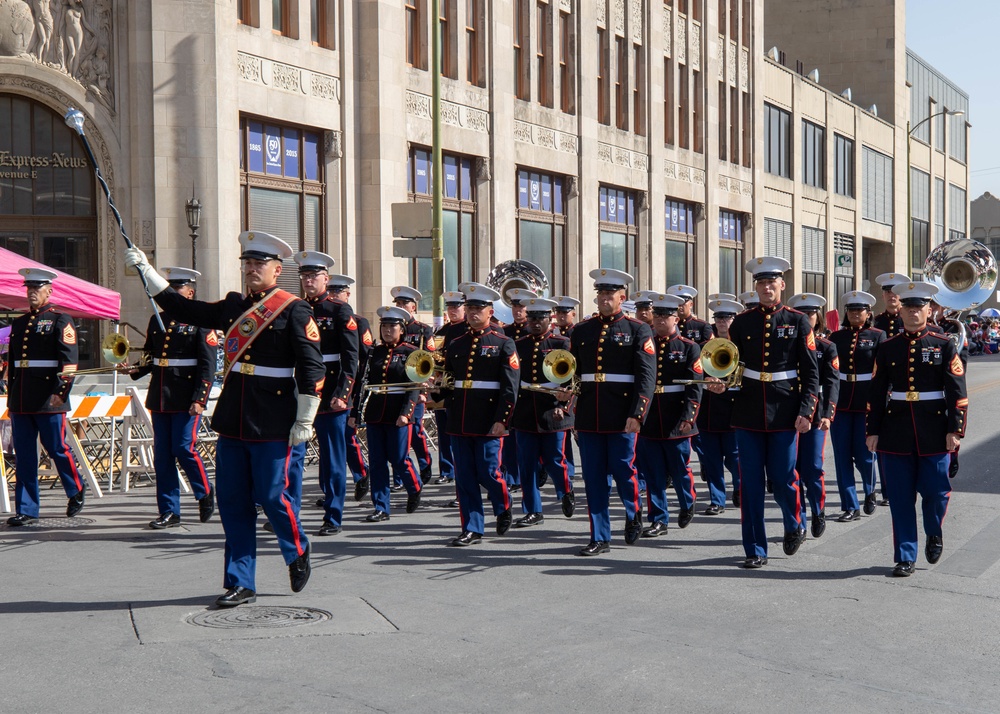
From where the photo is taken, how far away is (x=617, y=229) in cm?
3625

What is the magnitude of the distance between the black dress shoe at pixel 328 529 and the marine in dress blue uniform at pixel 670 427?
103 inches

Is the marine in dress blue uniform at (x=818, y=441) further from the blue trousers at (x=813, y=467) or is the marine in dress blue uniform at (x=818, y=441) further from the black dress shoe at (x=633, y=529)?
the black dress shoe at (x=633, y=529)

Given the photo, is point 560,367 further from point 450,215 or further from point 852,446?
point 450,215

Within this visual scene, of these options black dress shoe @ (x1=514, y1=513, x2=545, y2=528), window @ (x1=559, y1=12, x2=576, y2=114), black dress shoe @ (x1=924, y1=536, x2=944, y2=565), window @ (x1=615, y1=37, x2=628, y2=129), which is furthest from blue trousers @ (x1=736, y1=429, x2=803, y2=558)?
window @ (x1=615, y1=37, x2=628, y2=129)

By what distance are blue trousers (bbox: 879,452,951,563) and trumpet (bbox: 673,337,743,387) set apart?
47.3 inches

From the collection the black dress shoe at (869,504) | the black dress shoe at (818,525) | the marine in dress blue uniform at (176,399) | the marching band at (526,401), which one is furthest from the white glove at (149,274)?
the black dress shoe at (869,504)

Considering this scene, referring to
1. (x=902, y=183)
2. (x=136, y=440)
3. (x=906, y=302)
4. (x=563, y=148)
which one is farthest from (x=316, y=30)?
(x=902, y=183)

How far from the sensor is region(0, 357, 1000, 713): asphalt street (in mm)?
5656

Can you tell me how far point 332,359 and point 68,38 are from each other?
12.9 metres

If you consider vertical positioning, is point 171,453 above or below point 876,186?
below

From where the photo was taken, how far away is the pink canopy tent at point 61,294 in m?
14.0

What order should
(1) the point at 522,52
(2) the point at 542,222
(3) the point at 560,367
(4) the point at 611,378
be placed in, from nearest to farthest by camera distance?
(4) the point at 611,378 → (3) the point at 560,367 → (1) the point at 522,52 → (2) the point at 542,222

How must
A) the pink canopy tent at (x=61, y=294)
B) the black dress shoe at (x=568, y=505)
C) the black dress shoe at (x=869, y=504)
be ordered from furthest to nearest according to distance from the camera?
the pink canopy tent at (x=61, y=294), the black dress shoe at (x=869, y=504), the black dress shoe at (x=568, y=505)

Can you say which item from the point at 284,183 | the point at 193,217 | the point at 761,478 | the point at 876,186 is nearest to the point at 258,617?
the point at 761,478
